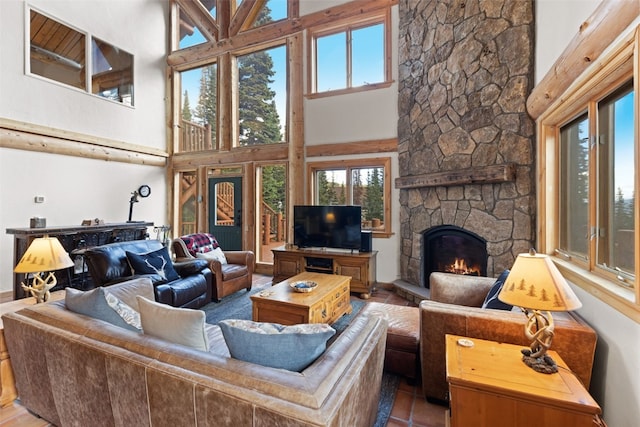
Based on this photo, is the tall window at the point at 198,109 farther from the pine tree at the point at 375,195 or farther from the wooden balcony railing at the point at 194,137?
the pine tree at the point at 375,195

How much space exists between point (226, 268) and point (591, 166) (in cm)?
409

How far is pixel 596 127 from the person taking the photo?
6.37ft

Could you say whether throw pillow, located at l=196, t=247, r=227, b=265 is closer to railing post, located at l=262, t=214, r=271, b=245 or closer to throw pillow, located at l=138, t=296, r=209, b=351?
throw pillow, located at l=138, t=296, r=209, b=351

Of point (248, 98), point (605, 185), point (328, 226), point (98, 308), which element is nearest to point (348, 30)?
point (248, 98)

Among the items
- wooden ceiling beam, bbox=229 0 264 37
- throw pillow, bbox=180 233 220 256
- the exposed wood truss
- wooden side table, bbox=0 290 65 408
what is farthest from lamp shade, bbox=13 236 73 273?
wooden ceiling beam, bbox=229 0 264 37

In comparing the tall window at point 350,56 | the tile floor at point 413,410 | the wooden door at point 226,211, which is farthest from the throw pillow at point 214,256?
the tall window at point 350,56

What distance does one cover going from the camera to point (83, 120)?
544 centimetres

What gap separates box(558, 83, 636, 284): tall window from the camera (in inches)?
65.4

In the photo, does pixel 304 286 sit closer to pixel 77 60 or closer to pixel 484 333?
pixel 484 333

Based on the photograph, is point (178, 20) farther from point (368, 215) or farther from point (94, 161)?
point (368, 215)

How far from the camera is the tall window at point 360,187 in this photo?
16.3 feet

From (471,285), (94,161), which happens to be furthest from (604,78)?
(94,161)

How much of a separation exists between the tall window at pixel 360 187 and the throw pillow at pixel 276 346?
384 centimetres

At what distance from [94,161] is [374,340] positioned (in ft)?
20.8
